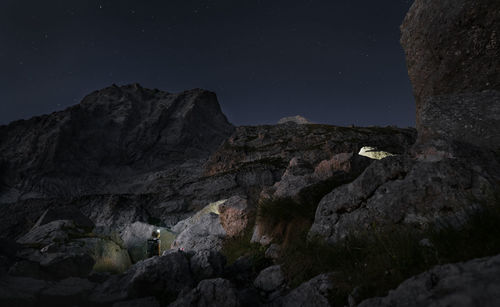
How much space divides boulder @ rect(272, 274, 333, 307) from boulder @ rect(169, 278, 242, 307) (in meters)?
0.95

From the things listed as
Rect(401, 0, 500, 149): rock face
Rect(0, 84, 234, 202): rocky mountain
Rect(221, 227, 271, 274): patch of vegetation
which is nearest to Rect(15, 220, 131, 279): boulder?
Rect(221, 227, 271, 274): patch of vegetation

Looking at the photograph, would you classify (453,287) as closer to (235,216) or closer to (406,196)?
(406,196)

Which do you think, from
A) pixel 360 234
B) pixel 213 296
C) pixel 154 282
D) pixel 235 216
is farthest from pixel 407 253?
pixel 235 216

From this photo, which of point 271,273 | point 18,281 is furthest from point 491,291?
point 18,281

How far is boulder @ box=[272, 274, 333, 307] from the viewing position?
4.39m

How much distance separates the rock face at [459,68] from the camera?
24.6 ft

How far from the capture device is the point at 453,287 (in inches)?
94.7

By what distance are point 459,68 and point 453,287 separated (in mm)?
9839

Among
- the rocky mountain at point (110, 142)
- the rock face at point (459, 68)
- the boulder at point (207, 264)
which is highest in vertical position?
the rocky mountain at point (110, 142)

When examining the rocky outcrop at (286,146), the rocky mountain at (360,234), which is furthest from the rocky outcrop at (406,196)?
the rocky outcrop at (286,146)

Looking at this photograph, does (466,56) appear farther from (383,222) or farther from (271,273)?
(271,273)

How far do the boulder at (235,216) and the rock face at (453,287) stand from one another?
890 centimetres

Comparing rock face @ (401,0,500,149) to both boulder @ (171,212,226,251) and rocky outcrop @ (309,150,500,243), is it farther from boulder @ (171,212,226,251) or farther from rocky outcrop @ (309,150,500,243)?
boulder @ (171,212,226,251)

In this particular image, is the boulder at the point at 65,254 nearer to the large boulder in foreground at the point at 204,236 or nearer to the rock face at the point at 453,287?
the large boulder in foreground at the point at 204,236
